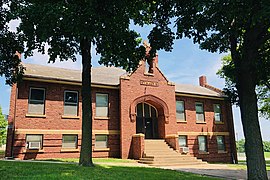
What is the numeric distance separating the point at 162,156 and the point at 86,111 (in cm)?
907

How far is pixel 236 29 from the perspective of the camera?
10133 mm

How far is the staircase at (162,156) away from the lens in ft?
59.9

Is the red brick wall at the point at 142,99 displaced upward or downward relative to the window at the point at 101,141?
upward

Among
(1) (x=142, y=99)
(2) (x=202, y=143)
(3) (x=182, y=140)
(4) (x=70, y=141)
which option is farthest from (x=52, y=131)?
(2) (x=202, y=143)

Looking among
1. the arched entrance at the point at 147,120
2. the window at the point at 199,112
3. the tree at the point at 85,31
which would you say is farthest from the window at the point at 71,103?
the window at the point at 199,112

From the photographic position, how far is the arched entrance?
2308 centimetres

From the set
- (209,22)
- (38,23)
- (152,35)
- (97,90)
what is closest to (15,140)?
(97,90)

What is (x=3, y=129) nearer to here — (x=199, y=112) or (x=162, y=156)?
(x=199, y=112)

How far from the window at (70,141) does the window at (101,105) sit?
262 cm

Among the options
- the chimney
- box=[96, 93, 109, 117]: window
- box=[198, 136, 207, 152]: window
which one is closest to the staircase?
box=[96, 93, 109, 117]: window

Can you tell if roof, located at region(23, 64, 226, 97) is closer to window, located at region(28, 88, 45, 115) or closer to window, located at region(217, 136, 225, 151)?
window, located at region(28, 88, 45, 115)

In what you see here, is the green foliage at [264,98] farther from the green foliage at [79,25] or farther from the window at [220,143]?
the green foliage at [79,25]

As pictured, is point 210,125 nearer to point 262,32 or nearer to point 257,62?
point 257,62

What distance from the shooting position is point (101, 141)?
67.2 ft
